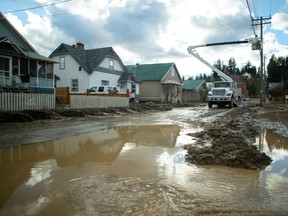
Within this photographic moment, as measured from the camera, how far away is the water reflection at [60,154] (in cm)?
559

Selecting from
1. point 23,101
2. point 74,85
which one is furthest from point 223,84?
point 23,101

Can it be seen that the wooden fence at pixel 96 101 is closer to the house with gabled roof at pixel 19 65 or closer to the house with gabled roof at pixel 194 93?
the house with gabled roof at pixel 19 65

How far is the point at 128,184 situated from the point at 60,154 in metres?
3.11

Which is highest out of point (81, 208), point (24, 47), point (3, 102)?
point (24, 47)

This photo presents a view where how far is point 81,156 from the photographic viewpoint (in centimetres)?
746

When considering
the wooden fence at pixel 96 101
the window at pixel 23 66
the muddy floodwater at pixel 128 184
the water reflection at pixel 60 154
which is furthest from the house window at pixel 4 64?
the muddy floodwater at pixel 128 184

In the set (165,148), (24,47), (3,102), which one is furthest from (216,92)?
(165,148)

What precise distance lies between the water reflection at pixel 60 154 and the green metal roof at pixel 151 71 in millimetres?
36875

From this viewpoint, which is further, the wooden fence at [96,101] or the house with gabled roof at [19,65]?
the house with gabled roof at [19,65]

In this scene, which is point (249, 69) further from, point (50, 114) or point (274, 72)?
point (50, 114)

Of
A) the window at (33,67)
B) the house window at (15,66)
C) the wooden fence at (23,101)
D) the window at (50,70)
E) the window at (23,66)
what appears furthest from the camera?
the window at (50,70)

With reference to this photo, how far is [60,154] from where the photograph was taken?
7.65m

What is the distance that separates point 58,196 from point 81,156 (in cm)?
288

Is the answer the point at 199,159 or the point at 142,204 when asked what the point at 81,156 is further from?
the point at 142,204
